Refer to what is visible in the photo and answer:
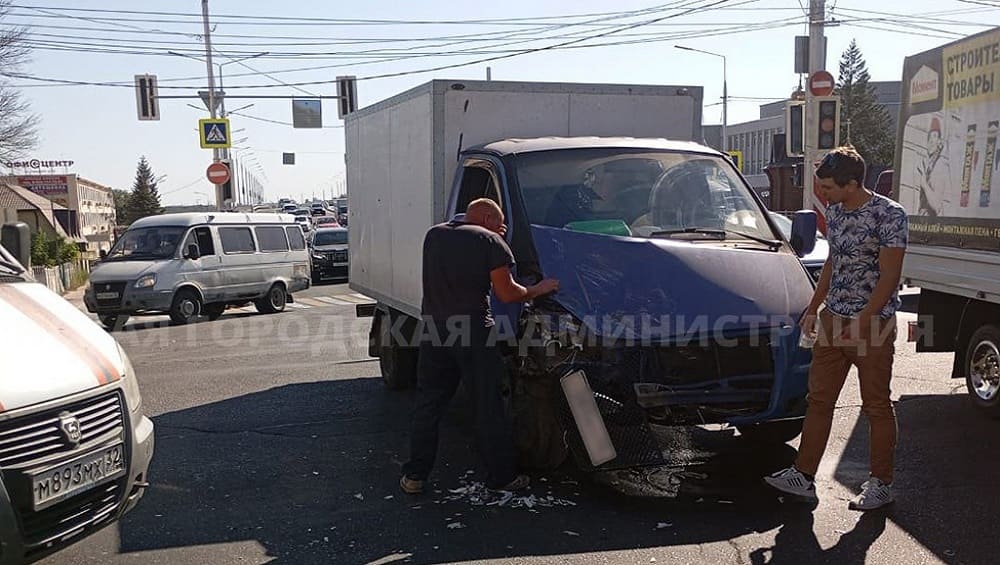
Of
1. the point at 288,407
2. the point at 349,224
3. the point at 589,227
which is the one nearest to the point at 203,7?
the point at 349,224

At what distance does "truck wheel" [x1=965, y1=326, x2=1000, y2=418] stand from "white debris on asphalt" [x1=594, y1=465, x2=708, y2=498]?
9.07ft

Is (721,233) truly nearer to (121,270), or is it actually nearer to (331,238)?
(121,270)

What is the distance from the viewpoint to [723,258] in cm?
575

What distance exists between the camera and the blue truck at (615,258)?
17.9ft

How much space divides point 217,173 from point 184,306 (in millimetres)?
14155

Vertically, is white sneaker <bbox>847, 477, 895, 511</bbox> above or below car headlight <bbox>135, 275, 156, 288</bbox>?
below

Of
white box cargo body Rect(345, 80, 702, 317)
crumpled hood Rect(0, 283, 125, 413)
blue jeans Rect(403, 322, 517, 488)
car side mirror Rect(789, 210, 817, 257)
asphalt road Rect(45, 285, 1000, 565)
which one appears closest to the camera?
crumpled hood Rect(0, 283, 125, 413)

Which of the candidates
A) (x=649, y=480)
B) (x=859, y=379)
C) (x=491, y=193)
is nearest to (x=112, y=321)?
(x=491, y=193)

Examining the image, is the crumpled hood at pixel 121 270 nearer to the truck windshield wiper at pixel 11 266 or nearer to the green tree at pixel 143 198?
the truck windshield wiper at pixel 11 266

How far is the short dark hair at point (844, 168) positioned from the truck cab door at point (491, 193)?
2030mm

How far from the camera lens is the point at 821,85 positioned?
1488 centimetres

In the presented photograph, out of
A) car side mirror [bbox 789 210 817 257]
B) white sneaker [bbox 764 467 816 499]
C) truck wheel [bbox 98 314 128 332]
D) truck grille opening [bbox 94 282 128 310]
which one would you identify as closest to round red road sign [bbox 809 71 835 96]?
car side mirror [bbox 789 210 817 257]

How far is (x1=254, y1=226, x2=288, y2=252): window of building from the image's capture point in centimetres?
1786

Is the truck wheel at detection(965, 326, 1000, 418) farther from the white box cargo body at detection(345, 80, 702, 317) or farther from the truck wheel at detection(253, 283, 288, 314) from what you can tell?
the truck wheel at detection(253, 283, 288, 314)
